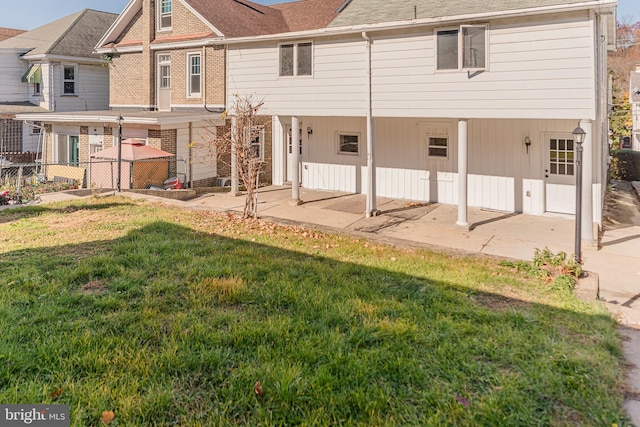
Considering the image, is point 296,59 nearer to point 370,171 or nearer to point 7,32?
A: point 370,171

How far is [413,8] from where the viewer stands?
14.1 meters

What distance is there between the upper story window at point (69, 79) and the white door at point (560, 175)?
23770 millimetres

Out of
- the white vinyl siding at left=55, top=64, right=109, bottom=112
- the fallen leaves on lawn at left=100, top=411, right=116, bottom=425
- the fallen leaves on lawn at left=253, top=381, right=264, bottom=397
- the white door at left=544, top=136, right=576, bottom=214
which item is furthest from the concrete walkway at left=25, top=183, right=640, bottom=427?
the white vinyl siding at left=55, top=64, right=109, bottom=112

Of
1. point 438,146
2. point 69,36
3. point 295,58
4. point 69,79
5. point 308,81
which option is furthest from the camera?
point 69,36

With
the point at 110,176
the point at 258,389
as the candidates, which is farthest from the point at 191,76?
the point at 258,389

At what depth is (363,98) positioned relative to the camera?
12180 mm

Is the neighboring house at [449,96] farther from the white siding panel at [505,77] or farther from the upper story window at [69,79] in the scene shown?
the upper story window at [69,79]

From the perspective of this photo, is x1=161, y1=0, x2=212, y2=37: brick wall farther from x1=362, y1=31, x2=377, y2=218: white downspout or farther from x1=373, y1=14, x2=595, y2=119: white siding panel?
x1=373, y1=14, x2=595, y2=119: white siding panel

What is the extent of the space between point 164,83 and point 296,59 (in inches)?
360

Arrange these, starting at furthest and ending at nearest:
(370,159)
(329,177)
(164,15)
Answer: (164,15), (329,177), (370,159)

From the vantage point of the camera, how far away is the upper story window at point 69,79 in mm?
23906

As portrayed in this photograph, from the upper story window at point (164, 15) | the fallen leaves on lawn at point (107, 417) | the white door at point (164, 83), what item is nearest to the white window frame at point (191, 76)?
the white door at point (164, 83)

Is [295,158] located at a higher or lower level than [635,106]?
lower

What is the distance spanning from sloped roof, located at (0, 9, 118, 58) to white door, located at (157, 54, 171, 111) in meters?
7.25
